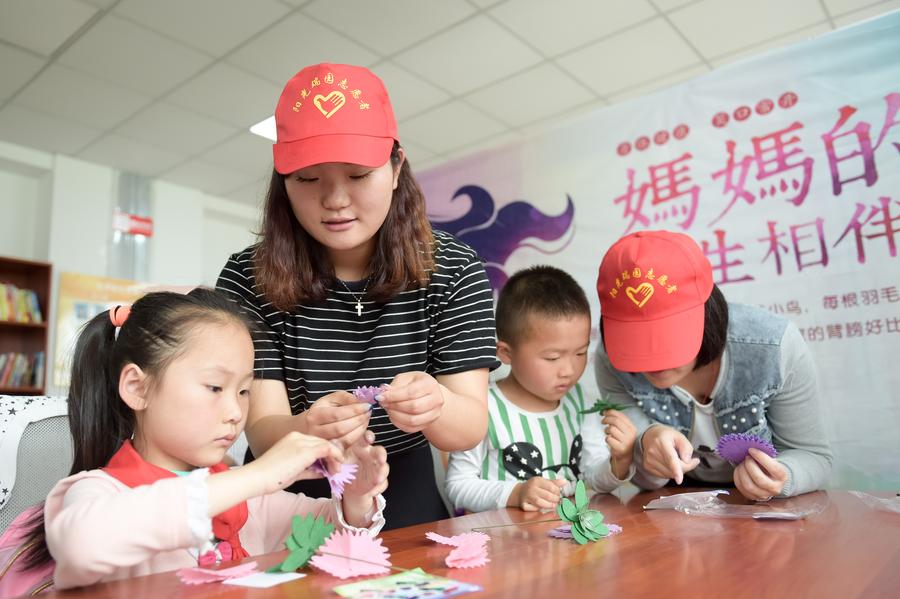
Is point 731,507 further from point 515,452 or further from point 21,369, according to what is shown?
point 21,369

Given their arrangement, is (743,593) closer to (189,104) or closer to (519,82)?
(519,82)

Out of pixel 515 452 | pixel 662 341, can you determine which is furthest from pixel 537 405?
pixel 662 341

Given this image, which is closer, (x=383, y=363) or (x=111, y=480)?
(x=111, y=480)

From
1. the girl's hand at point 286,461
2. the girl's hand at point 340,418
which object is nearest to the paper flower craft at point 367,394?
the girl's hand at point 340,418

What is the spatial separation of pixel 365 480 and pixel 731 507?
2.17ft

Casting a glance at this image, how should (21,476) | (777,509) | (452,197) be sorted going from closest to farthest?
1. (777,509)
2. (21,476)
3. (452,197)

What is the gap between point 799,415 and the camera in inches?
55.5

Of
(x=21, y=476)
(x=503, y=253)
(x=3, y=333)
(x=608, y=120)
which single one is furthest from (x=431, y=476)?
(x=3, y=333)

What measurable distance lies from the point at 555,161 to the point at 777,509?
153cm

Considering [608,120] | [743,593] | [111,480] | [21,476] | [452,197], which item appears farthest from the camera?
[452,197]

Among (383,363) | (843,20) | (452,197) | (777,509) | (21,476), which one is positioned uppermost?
(843,20)

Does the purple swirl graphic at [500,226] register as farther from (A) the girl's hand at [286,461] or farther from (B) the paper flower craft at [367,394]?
(A) the girl's hand at [286,461]

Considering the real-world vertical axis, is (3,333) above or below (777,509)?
above

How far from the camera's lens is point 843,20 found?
11.2ft
